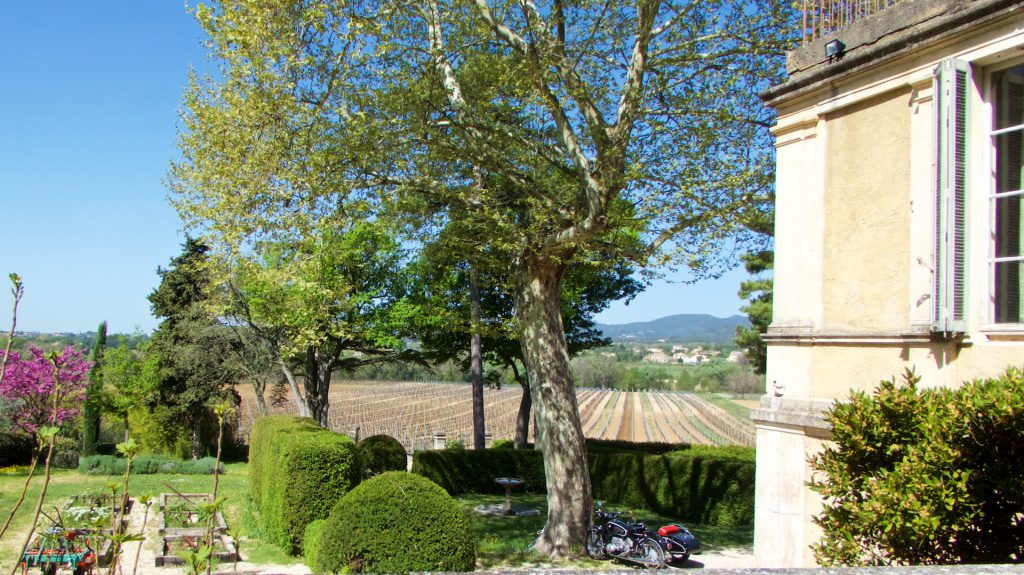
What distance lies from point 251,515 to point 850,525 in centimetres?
1520

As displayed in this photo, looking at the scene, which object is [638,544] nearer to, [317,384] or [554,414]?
[554,414]

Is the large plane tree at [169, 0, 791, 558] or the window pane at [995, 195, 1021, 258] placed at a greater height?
the large plane tree at [169, 0, 791, 558]

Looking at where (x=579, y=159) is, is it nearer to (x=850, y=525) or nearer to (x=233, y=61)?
(x=233, y=61)

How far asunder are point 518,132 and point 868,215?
768 centimetres

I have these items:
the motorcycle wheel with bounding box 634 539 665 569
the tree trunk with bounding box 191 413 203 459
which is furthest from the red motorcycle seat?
the tree trunk with bounding box 191 413 203 459

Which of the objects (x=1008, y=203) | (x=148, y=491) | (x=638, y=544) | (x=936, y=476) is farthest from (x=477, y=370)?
(x=936, y=476)

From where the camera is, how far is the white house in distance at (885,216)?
198 inches

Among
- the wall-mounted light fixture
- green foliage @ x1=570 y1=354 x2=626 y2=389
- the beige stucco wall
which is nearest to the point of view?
the beige stucco wall

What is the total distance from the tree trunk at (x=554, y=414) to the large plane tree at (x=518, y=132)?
3 cm

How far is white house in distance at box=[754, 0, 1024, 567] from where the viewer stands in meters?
5.03

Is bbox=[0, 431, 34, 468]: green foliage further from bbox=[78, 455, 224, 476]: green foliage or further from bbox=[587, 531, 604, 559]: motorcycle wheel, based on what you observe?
bbox=[587, 531, 604, 559]: motorcycle wheel

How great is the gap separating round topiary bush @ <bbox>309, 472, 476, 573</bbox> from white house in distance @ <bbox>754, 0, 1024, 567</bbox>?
386cm

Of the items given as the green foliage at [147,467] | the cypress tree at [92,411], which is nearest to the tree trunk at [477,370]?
the green foliage at [147,467]

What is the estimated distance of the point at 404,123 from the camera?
10.7m
